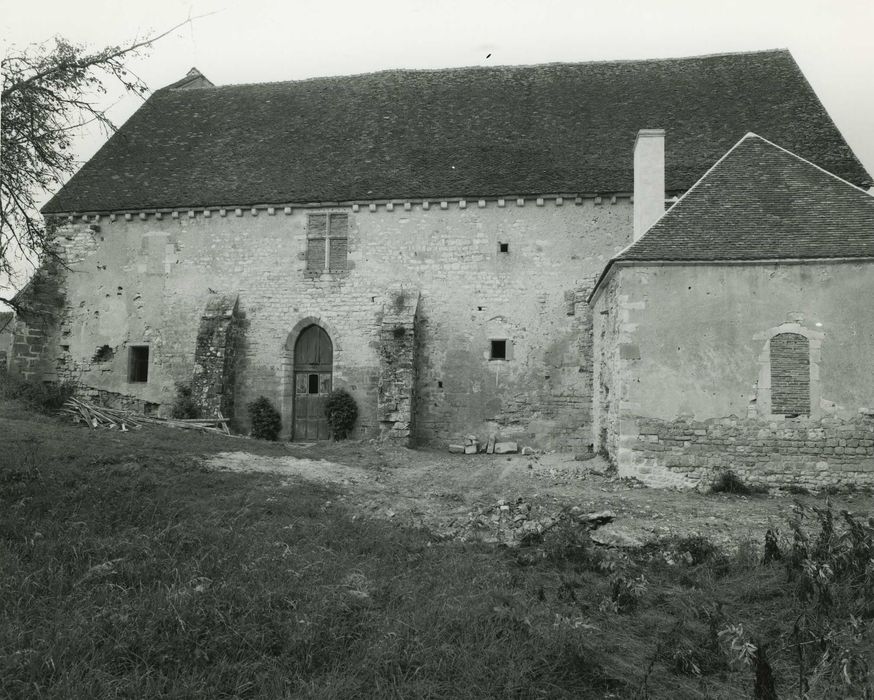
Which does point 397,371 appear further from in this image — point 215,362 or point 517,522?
point 517,522

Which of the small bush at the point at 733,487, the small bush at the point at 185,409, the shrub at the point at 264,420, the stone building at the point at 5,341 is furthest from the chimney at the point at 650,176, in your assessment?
the stone building at the point at 5,341

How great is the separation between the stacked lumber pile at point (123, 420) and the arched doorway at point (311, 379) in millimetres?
1902

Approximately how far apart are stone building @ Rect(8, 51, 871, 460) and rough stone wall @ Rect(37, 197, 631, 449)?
5cm

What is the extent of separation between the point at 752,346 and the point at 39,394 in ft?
49.1

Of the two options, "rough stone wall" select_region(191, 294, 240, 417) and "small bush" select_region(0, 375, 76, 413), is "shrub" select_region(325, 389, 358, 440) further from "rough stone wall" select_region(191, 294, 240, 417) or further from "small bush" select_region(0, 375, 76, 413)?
"small bush" select_region(0, 375, 76, 413)

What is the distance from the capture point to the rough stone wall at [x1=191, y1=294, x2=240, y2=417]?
16.2 meters

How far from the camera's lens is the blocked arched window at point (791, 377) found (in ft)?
33.8

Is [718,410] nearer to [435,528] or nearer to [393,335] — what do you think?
[435,528]

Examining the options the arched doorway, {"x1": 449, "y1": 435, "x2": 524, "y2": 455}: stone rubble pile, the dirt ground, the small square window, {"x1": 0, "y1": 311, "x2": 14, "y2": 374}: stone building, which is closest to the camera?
the dirt ground

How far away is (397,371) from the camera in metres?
15.5

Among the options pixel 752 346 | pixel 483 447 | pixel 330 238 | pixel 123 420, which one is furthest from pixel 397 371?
pixel 752 346

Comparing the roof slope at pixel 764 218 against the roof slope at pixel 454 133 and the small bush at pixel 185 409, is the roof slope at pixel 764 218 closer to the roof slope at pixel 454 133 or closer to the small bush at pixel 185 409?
the roof slope at pixel 454 133

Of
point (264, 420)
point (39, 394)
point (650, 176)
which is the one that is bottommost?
point (264, 420)

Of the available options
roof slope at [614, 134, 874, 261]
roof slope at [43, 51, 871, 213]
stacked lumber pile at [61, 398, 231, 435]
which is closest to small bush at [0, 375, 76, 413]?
stacked lumber pile at [61, 398, 231, 435]
